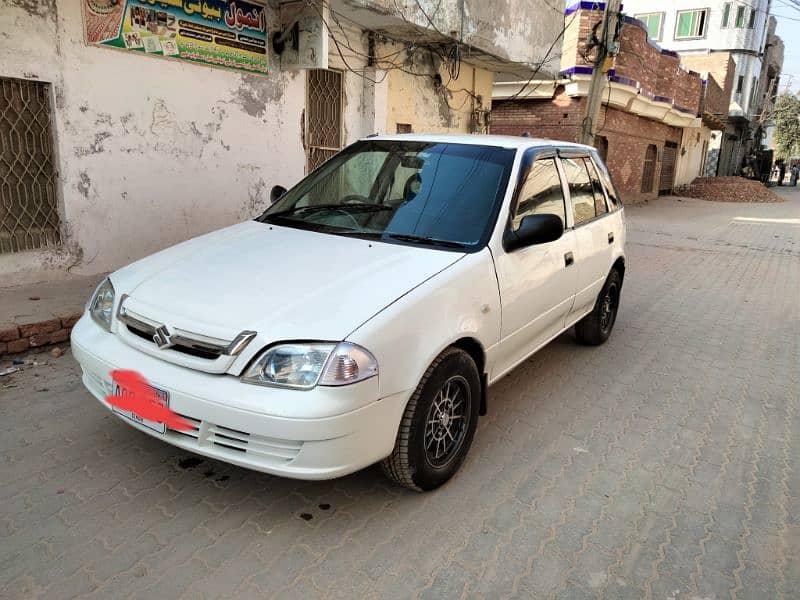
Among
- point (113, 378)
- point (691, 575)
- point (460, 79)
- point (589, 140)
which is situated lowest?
point (691, 575)

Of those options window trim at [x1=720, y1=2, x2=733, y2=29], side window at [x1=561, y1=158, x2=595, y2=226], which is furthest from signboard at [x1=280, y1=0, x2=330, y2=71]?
window trim at [x1=720, y1=2, x2=733, y2=29]

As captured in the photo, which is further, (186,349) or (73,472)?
(73,472)

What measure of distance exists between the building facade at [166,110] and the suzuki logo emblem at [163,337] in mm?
3590

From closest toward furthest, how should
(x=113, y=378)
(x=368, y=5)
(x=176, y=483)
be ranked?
1. (x=113, y=378)
2. (x=176, y=483)
3. (x=368, y=5)

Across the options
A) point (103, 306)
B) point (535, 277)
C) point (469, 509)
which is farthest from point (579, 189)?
point (103, 306)

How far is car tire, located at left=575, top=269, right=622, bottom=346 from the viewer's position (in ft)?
17.1

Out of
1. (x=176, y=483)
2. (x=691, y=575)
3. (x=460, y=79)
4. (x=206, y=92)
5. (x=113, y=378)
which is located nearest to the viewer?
(x=691, y=575)

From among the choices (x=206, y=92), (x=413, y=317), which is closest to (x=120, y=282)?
(x=413, y=317)

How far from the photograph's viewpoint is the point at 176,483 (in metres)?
2.96

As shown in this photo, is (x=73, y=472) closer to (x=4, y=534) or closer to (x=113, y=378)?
(x=4, y=534)

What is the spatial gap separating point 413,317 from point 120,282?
5.12 ft

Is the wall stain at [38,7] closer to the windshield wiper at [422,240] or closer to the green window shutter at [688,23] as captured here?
the windshield wiper at [422,240]

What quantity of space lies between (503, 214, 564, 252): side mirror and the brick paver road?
120 cm

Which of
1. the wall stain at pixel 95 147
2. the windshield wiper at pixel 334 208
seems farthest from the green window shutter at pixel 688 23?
the windshield wiper at pixel 334 208
